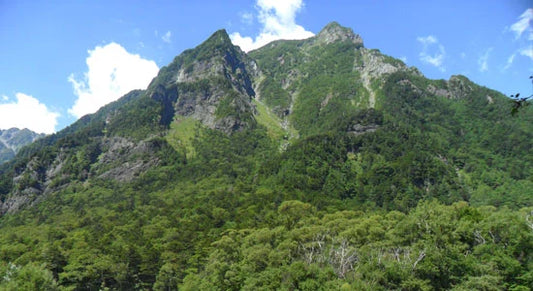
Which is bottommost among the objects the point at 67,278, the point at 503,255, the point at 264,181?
the point at 67,278

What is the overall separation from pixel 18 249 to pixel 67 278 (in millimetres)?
22084

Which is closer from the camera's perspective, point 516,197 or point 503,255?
point 503,255

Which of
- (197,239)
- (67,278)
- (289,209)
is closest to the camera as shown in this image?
(67,278)

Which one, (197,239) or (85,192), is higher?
(85,192)

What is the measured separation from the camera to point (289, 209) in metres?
91.0

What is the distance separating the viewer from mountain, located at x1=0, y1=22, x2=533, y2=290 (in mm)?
43656

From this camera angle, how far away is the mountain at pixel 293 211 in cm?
4366

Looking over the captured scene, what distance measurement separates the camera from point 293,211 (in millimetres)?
88438

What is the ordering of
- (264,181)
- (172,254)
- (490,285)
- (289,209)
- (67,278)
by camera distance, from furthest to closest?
(264,181), (289,209), (172,254), (67,278), (490,285)

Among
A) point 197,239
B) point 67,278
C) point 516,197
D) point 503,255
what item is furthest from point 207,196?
point 516,197

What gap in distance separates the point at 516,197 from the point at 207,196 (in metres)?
124

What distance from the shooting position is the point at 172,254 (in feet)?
235

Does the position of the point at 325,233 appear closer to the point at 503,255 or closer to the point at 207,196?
the point at 503,255

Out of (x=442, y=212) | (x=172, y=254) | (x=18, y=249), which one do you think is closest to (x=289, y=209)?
(x=172, y=254)
